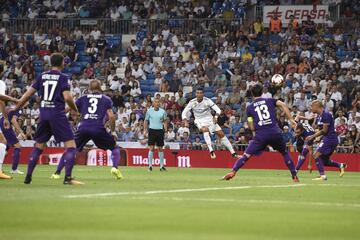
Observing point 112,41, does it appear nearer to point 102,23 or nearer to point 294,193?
point 102,23

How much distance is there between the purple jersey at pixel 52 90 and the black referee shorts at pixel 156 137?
12.9m

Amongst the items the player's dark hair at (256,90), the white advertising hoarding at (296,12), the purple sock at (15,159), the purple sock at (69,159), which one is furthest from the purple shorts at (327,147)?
the white advertising hoarding at (296,12)

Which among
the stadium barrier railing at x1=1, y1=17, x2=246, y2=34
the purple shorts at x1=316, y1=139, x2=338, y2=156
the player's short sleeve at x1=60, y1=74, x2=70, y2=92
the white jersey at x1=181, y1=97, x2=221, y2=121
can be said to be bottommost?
the purple shorts at x1=316, y1=139, x2=338, y2=156

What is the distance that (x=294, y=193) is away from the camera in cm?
1736

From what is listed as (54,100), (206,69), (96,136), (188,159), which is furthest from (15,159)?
(206,69)

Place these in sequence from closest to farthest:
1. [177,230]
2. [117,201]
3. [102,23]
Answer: [177,230] < [117,201] < [102,23]

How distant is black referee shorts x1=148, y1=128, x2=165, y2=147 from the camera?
31406mm

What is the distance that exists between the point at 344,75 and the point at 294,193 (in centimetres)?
2077

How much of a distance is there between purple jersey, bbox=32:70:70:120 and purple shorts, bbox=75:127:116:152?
8.35 feet

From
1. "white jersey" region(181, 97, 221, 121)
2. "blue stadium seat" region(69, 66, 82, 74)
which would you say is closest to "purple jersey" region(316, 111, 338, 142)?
"white jersey" region(181, 97, 221, 121)

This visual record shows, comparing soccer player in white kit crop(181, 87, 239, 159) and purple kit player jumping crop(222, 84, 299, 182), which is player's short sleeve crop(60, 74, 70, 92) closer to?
purple kit player jumping crop(222, 84, 299, 182)

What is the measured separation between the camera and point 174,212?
508 inches

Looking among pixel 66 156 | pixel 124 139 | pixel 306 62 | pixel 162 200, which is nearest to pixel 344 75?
pixel 306 62

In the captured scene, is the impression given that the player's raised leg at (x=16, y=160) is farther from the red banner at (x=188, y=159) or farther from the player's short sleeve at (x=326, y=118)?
the red banner at (x=188, y=159)
